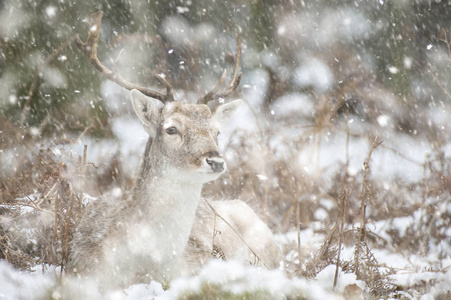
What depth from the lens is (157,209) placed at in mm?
3980

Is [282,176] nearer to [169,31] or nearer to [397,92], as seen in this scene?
[397,92]

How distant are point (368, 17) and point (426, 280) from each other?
5126mm

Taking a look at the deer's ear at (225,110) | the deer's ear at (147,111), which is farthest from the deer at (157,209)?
the deer's ear at (225,110)

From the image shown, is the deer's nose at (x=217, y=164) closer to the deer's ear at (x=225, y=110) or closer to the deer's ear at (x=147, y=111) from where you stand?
the deer's ear at (x=147, y=111)

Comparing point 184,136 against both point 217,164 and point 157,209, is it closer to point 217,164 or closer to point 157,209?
point 217,164

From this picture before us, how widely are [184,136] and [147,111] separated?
51 centimetres

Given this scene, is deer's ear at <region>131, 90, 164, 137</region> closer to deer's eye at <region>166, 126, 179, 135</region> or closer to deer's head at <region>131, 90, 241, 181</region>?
deer's head at <region>131, 90, 241, 181</region>

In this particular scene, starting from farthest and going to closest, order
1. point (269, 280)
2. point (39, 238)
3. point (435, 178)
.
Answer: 1. point (435, 178)
2. point (39, 238)
3. point (269, 280)

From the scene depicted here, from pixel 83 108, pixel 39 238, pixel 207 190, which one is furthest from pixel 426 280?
pixel 83 108

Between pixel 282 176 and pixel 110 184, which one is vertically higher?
pixel 282 176

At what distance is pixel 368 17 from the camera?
24.7ft

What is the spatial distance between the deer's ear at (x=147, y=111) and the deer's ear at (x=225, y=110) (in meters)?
0.68

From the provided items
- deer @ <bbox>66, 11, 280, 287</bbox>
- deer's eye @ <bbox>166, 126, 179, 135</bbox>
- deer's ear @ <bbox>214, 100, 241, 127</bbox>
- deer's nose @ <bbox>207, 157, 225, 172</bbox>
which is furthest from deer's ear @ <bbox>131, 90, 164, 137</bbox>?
deer's nose @ <bbox>207, 157, 225, 172</bbox>

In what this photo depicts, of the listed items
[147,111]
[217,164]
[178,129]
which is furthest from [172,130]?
[217,164]
